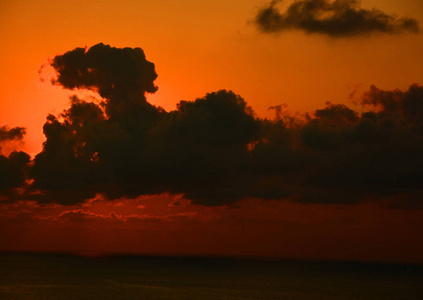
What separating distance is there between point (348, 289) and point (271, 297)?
109 feet

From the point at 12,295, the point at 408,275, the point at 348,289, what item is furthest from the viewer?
the point at 408,275

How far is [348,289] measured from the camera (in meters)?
132

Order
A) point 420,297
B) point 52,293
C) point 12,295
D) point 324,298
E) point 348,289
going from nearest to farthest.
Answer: point 12,295
point 52,293
point 324,298
point 420,297
point 348,289

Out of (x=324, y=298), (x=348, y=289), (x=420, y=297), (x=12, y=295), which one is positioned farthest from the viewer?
(x=348, y=289)

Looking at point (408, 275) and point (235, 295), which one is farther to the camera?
point (408, 275)

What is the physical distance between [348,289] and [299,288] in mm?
9461

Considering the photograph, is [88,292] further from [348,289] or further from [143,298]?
[348,289]

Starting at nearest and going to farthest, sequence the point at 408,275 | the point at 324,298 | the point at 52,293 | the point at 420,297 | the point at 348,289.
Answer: the point at 52,293 < the point at 324,298 < the point at 420,297 < the point at 348,289 < the point at 408,275

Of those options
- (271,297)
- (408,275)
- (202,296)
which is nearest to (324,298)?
(271,297)

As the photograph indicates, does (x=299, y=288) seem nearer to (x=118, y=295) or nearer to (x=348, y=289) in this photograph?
(x=348, y=289)

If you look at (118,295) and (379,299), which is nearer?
(118,295)

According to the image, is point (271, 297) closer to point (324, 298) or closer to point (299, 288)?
point (324, 298)

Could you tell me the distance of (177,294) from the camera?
105 meters

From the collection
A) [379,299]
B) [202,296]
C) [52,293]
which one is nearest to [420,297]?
[379,299]
